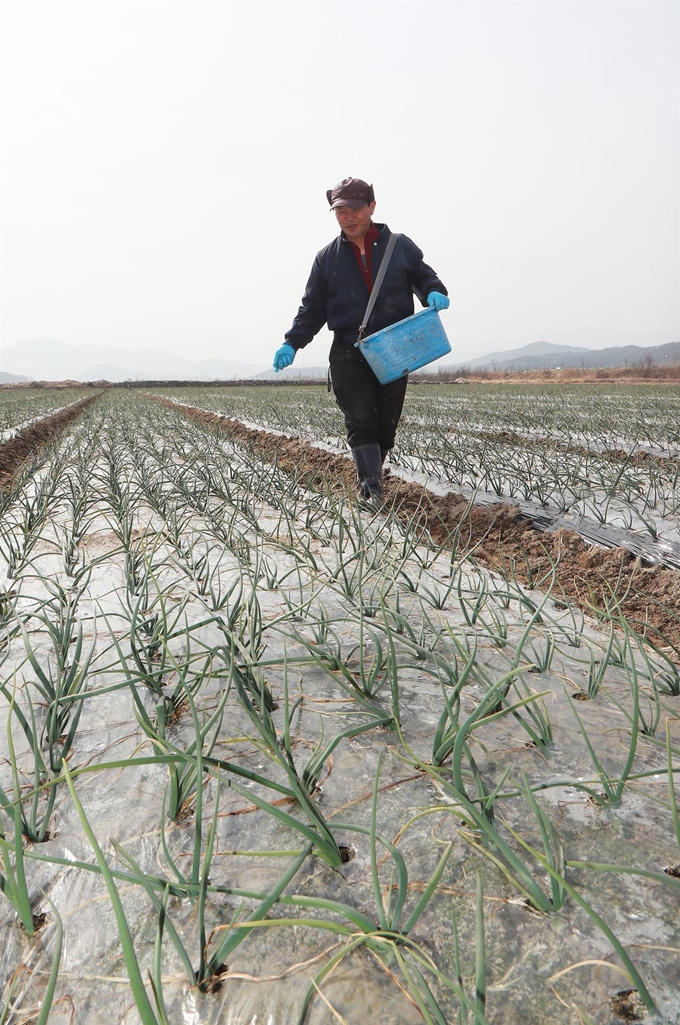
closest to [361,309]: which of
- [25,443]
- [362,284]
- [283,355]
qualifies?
[362,284]

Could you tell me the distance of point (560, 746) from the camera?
1.13 m

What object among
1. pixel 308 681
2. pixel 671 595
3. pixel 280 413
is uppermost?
pixel 280 413

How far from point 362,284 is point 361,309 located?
0.14 metres

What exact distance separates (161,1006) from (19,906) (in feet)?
0.85

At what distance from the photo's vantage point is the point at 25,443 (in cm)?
753

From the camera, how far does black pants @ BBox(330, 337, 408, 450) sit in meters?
3.63

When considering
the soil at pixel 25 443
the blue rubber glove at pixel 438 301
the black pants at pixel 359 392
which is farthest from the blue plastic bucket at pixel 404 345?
the soil at pixel 25 443

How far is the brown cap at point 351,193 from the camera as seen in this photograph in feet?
10.5

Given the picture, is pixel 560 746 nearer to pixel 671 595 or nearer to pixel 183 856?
pixel 183 856

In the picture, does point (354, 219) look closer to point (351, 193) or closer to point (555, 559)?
point (351, 193)

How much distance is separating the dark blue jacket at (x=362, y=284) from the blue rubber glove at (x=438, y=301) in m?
0.12

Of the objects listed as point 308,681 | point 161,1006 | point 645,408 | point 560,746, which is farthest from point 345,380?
point 645,408

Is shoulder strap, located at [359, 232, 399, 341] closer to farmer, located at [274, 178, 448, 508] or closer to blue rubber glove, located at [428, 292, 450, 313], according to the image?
farmer, located at [274, 178, 448, 508]

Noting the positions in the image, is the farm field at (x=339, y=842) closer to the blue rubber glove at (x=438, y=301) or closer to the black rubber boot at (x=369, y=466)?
the black rubber boot at (x=369, y=466)
